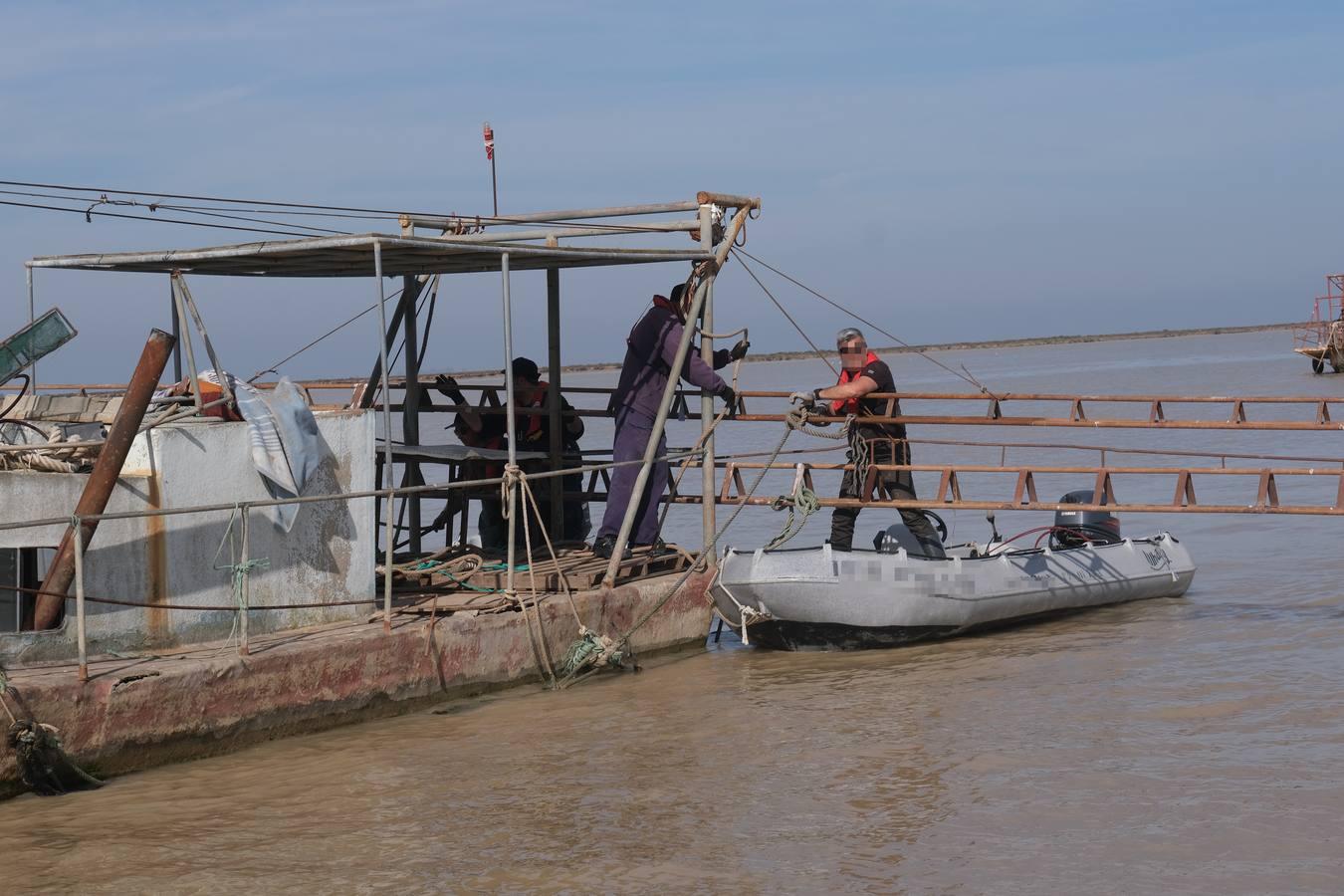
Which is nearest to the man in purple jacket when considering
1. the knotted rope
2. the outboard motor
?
the outboard motor

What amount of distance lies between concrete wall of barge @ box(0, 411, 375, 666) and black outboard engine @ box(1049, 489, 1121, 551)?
6.22 meters

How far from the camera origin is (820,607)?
33.6 feet

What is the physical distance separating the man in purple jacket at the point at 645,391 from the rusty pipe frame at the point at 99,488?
12.5ft

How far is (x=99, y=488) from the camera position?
24.4ft

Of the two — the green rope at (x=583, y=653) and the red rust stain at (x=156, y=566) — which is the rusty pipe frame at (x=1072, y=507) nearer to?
the green rope at (x=583, y=653)

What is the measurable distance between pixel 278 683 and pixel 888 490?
507cm

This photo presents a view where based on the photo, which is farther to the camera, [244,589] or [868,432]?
[868,432]

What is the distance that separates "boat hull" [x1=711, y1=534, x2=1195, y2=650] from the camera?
10227 millimetres

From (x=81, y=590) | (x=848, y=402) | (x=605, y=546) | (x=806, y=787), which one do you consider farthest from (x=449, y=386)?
(x=806, y=787)

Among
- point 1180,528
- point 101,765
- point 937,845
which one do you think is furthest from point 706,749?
point 1180,528

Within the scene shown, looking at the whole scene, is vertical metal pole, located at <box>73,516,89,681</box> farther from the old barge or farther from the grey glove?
the grey glove

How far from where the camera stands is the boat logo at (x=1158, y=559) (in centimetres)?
1202

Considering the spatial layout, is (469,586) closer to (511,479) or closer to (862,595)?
(511,479)

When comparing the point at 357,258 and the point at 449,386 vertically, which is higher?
the point at 357,258
